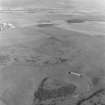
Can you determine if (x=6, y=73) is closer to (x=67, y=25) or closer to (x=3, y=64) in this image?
(x=3, y=64)

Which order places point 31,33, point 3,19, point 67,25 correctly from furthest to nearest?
point 3,19 → point 67,25 → point 31,33

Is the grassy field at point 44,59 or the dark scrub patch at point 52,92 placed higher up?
the grassy field at point 44,59

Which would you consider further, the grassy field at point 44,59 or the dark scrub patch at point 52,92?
the grassy field at point 44,59

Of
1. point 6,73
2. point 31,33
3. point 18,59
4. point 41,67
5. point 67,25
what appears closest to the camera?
point 6,73

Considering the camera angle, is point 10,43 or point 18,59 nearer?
point 18,59

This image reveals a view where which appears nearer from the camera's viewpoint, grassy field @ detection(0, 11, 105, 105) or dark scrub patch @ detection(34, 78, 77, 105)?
dark scrub patch @ detection(34, 78, 77, 105)

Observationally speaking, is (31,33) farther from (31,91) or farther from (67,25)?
(31,91)

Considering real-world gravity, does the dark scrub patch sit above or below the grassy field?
below

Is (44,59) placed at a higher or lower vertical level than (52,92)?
higher

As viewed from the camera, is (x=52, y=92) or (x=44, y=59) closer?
(x=52, y=92)

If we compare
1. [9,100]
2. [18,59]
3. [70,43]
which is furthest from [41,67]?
[70,43]
